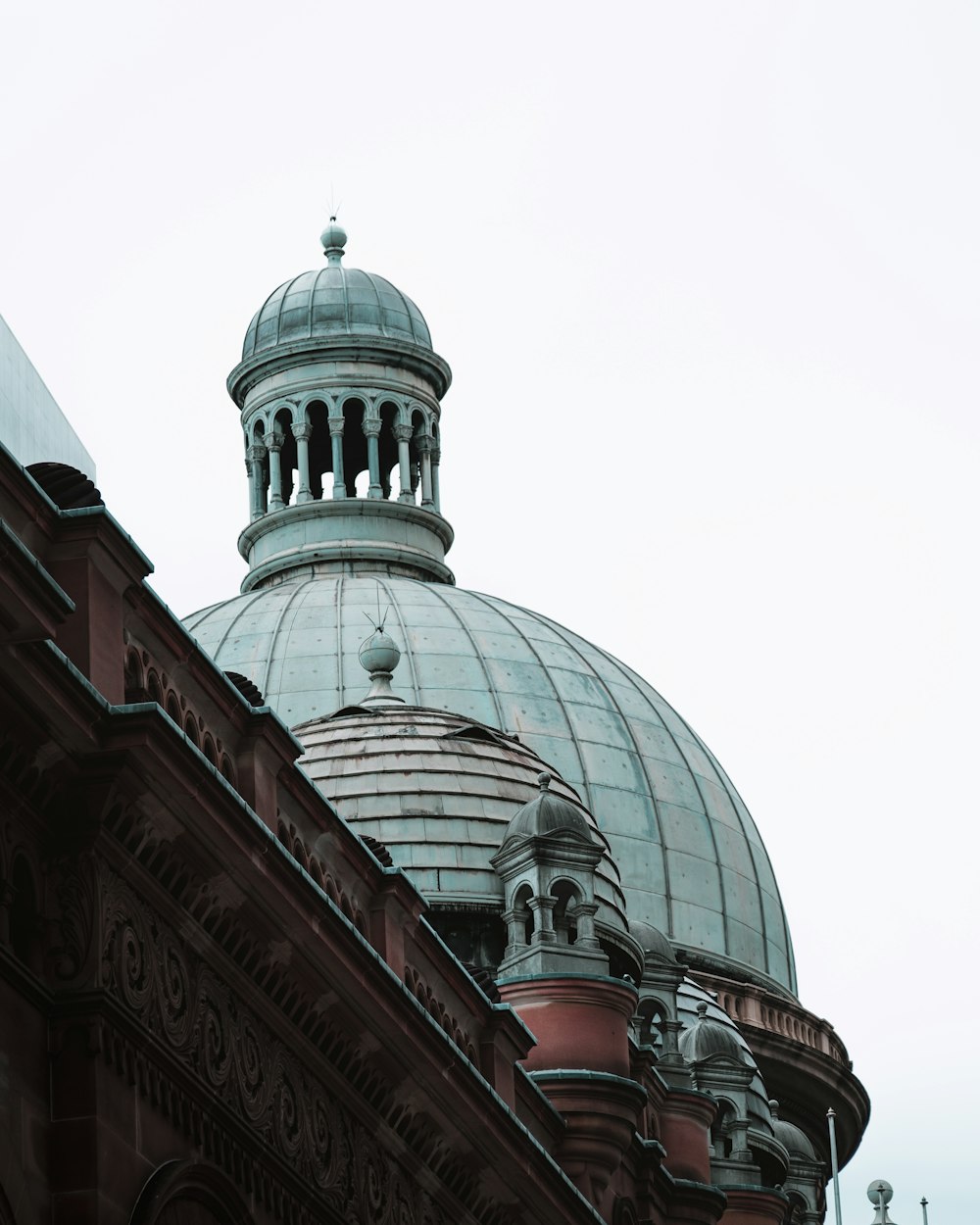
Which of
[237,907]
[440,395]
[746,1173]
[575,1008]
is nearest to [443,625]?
[440,395]

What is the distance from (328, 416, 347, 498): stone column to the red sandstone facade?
4048cm

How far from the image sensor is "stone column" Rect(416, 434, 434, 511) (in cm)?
7375

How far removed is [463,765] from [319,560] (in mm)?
26164

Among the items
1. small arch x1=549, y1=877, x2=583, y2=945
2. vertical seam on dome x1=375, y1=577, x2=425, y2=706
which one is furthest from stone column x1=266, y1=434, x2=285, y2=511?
small arch x1=549, y1=877, x2=583, y2=945

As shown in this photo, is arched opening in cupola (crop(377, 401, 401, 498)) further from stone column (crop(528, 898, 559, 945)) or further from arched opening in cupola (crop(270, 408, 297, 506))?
stone column (crop(528, 898, 559, 945))

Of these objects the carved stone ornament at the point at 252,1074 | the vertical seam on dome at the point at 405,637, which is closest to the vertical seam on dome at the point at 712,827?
the vertical seam on dome at the point at 405,637

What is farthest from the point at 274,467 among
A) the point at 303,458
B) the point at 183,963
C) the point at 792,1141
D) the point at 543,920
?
the point at 183,963

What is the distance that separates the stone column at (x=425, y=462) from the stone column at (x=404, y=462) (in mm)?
365

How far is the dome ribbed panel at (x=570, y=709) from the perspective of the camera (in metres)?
63.4

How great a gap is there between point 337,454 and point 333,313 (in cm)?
329

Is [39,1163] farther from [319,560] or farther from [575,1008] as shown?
[319,560]

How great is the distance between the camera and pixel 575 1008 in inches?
1549

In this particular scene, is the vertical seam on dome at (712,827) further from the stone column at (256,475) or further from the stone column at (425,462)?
the stone column at (256,475)

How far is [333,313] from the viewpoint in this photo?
74.2 metres
